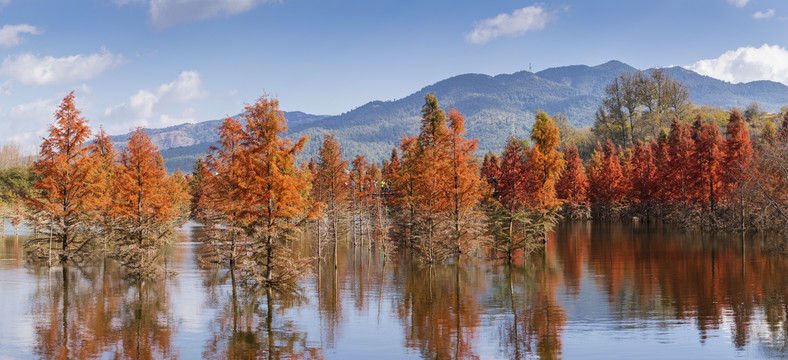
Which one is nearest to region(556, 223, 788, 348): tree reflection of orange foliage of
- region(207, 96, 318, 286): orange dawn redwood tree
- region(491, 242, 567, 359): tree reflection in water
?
region(491, 242, 567, 359): tree reflection in water

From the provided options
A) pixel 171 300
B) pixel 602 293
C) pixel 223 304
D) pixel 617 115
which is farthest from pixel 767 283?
pixel 617 115

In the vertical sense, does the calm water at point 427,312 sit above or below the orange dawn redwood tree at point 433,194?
below

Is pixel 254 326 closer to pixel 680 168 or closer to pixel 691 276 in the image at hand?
pixel 691 276

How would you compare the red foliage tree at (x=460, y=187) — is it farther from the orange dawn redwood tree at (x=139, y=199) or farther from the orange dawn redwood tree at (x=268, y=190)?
the orange dawn redwood tree at (x=139, y=199)

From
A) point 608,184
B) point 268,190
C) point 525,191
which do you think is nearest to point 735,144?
point 608,184

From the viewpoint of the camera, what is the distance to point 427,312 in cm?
3428

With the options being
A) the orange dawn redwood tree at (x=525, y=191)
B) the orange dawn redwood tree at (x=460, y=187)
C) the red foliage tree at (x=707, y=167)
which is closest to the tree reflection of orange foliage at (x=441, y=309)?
the orange dawn redwood tree at (x=460, y=187)

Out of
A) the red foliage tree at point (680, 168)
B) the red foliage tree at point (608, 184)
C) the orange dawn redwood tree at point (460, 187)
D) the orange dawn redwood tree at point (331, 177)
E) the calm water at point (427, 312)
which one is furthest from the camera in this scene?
the red foliage tree at point (608, 184)

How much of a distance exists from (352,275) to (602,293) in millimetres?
20693

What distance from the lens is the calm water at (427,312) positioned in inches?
1033

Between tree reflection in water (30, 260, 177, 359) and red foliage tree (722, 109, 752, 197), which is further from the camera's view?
red foliage tree (722, 109, 752, 197)

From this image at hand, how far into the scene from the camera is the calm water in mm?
26234

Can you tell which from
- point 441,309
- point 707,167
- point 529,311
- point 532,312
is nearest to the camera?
point 532,312

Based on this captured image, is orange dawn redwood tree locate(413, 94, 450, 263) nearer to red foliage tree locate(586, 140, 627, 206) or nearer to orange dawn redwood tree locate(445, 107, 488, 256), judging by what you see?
orange dawn redwood tree locate(445, 107, 488, 256)
